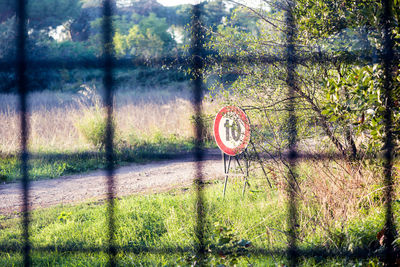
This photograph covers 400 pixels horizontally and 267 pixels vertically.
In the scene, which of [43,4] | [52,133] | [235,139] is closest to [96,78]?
[43,4]

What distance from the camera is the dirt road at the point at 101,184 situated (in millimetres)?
4192

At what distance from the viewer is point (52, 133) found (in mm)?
7355

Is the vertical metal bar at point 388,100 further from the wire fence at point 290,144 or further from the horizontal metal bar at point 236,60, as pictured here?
the horizontal metal bar at point 236,60

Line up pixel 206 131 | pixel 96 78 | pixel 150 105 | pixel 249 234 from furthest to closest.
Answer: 1. pixel 96 78
2. pixel 150 105
3. pixel 206 131
4. pixel 249 234

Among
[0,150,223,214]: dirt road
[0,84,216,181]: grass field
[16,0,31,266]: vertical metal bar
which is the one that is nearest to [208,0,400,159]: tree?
[16,0,31,266]: vertical metal bar

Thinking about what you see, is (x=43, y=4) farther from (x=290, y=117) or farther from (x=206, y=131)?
(x=290, y=117)

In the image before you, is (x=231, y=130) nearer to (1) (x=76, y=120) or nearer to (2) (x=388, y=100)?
(2) (x=388, y=100)

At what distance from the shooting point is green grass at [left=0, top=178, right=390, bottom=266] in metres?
2.24

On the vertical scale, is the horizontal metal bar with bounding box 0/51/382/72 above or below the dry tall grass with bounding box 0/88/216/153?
above

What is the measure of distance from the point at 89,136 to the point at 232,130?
4.50 m

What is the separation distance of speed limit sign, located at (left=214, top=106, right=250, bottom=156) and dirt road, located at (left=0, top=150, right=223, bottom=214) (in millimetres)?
1442

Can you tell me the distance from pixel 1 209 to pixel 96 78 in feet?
31.7

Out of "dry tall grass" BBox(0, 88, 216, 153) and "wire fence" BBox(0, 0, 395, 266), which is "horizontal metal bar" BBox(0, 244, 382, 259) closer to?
Result: "wire fence" BBox(0, 0, 395, 266)

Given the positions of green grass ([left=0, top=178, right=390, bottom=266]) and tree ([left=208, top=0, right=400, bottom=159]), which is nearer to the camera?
green grass ([left=0, top=178, right=390, bottom=266])
